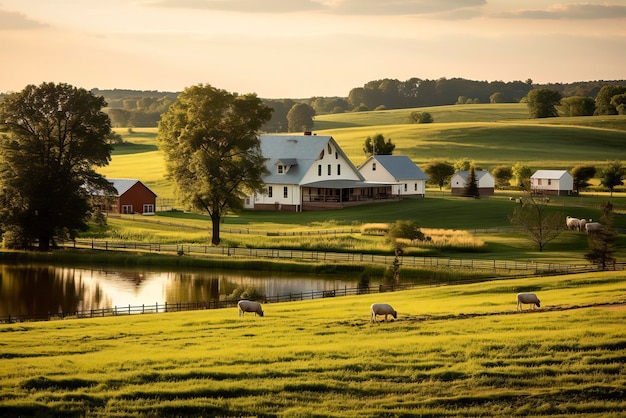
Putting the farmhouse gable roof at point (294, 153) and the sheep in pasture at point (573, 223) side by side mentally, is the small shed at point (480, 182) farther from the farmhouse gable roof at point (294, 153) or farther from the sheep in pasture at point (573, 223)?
the sheep in pasture at point (573, 223)

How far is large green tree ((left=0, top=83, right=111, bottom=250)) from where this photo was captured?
6638 cm

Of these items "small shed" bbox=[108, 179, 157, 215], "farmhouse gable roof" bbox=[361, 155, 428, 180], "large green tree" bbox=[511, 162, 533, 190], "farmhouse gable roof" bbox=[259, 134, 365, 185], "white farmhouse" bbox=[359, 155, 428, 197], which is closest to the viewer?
"small shed" bbox=[108, 179, 157, 215]

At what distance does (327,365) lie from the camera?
25828 mm

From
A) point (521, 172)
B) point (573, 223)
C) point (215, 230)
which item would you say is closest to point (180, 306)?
point (215, 230)

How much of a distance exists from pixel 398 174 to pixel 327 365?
8128 centimetres

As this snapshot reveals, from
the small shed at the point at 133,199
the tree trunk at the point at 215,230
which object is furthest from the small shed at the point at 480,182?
the tree trunk at the point at 215,230

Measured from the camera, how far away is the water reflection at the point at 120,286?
48.2m

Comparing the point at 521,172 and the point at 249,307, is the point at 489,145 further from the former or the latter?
the point at 249,307

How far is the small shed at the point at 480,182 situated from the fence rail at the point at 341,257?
49615 mm

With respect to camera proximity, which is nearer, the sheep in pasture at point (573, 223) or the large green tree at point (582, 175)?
the sheep in pasture at point (573, 223)

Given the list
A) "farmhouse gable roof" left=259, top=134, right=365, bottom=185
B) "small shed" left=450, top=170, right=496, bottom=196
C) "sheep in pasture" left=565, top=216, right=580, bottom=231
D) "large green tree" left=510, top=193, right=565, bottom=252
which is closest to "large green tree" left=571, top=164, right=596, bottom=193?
"small shed" left=450, top=170, right=496, bottom=196

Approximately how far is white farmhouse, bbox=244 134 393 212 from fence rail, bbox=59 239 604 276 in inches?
1104

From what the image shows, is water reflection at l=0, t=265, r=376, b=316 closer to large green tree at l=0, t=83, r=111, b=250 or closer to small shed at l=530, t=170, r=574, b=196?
large green tree at l=0, t=83, r=111, b=250

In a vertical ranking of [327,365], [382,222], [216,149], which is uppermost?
[216,149]
